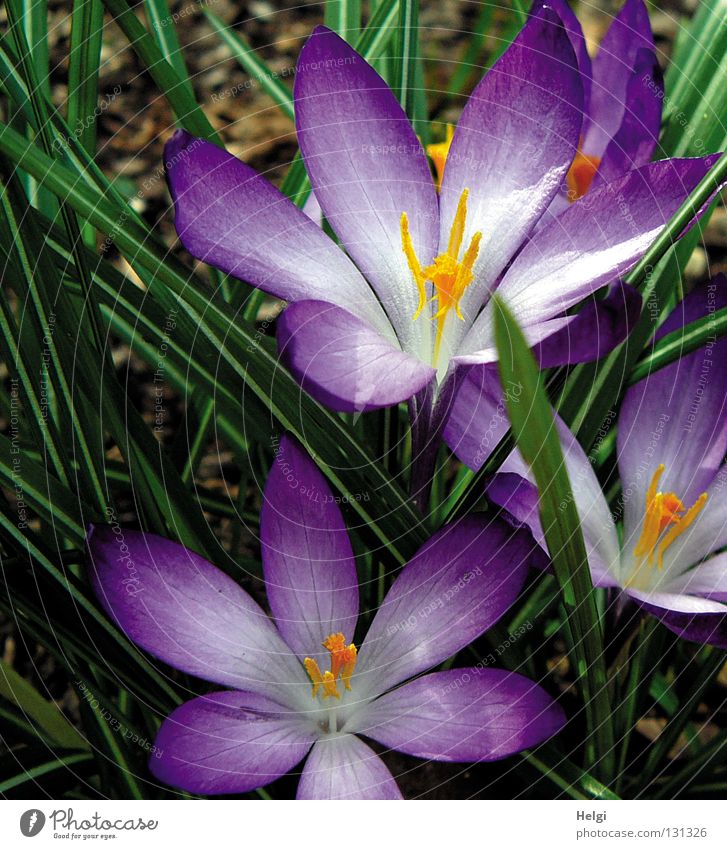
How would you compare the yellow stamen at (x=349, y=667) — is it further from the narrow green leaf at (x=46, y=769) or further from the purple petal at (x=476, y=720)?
the narrow green leaf at (x=46, y=769)

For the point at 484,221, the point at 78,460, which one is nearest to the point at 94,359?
the point at 78,460

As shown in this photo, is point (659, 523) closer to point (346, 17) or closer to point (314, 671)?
point (314, 671)


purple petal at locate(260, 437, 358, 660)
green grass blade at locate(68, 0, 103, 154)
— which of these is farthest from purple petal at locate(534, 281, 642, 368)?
green grass blade at locate(68, 0, 103, 154)

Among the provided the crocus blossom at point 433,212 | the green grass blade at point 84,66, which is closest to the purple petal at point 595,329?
the crocus blossom at point 433,212

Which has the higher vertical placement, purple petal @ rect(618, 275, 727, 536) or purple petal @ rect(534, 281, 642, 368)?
purple petal @ rect(534, 281, 642, 368)

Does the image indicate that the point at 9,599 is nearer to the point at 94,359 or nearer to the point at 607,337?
the point at 94,359

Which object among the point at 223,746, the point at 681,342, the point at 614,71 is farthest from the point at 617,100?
the point at 223,746

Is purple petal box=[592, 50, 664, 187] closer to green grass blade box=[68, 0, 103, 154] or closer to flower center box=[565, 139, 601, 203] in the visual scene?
flower center box=[565, 139, 601, 203]
